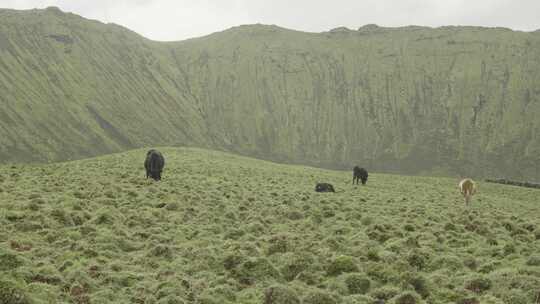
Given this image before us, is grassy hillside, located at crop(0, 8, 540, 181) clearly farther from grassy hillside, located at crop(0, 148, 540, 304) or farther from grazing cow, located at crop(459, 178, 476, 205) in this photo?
grassy hillside, located at crop(0, 148, 540, 304)

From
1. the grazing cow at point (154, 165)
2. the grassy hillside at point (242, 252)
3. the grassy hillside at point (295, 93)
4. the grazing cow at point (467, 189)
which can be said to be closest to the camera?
the grassy hillside at point (242, 252)

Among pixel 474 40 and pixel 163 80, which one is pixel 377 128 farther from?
pixel 163 80

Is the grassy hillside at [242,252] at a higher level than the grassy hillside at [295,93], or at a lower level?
lower

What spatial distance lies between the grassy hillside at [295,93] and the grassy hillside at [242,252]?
8364 cm

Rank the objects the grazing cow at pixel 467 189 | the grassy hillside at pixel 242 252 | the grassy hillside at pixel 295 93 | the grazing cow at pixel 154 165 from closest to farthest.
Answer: the grassy hillside at pixel 242 252, the grazing cow at pixel 467 189, the grazing cow at pixel 154 165, the grassy hillside at pixel 295 93

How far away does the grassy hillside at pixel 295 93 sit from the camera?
11944 cm

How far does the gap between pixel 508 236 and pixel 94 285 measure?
1454 centimetres

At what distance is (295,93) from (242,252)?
14660 centimetres

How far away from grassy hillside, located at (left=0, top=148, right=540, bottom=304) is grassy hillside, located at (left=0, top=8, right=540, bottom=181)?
83.6 meters

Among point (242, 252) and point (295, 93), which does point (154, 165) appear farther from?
point (295, 93)

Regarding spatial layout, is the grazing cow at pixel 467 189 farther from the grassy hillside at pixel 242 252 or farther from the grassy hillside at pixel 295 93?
the grassy hillside at pixel 295 93

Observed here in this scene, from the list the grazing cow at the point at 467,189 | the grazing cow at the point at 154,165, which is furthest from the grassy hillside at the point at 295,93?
the grazing cow at the point at 467,189

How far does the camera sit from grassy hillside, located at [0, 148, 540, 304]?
10.5 metres

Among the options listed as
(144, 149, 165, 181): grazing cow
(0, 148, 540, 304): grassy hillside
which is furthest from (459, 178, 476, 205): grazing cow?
(144, 149, 165, 181): grazing cow
